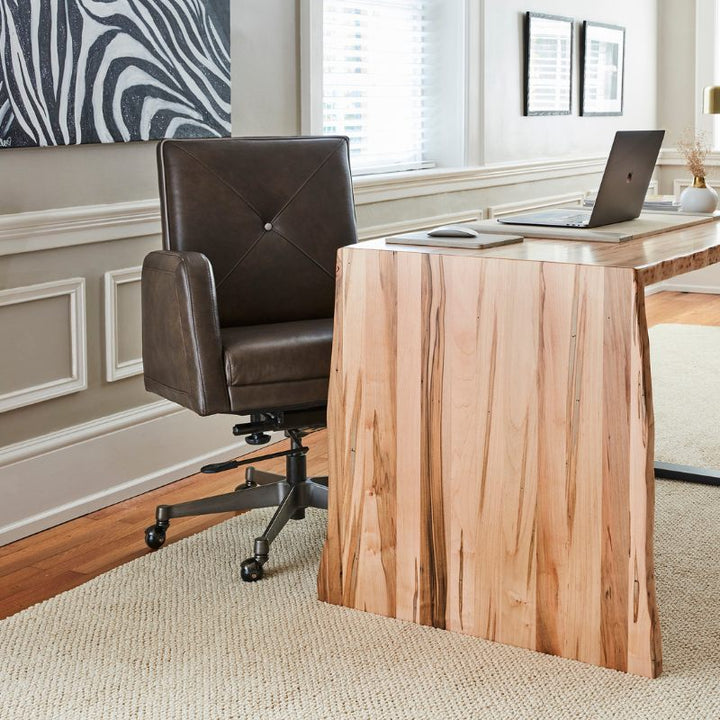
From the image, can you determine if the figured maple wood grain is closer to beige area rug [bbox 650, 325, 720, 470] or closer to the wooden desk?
the wooden desk

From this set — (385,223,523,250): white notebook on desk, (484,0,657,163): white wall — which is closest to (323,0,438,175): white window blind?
(484,0,657,163): white wall

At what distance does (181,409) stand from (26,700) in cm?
140

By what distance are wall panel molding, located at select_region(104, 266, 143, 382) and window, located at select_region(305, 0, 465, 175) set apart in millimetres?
1191

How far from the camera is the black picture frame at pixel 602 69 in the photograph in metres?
5.63

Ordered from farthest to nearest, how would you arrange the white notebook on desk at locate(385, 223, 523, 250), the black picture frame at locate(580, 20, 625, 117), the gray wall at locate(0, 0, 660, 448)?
the black picture frame at locate(580, 20, 625, 117), the gray wall at locate(0, 0, 660, 448), the white notebook on desk at locate(385, 223, 523, 250)

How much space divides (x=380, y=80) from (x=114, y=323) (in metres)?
1.89

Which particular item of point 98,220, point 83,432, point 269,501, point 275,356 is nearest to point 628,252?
point 275,356

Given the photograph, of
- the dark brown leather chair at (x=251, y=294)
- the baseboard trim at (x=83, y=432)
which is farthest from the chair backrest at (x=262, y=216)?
the baseboard trim at (x=83, y=432)

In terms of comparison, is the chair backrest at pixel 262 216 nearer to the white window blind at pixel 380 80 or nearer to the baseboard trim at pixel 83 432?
the baseboard trim at pixel 83 432

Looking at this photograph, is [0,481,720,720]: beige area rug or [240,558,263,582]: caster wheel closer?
[0,481,720,720]: beige area rug

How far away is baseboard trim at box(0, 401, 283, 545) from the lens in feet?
8.92

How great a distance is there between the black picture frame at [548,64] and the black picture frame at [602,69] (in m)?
0.15

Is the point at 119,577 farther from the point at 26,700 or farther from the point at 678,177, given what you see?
the point at 678,177

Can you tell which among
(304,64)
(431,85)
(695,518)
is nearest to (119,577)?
(695,518)
